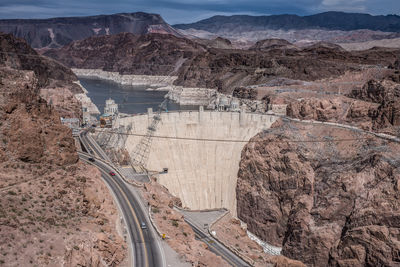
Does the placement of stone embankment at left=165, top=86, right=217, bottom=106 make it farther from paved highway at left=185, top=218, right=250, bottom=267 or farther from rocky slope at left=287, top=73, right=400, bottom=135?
paved highway at left=185, top=218, right=250, bottom=267

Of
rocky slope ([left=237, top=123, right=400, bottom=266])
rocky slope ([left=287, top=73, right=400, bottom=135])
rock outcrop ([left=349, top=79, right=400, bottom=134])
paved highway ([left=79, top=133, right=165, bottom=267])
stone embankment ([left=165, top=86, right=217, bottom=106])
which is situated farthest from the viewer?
stone embankment ([left=165, top=86, right=217, bottom=106])

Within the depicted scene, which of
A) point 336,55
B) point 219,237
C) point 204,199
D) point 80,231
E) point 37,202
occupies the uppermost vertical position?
point 336,55

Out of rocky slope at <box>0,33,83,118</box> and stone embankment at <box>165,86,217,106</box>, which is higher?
rocky slope at <box>0,33,83,118</box>

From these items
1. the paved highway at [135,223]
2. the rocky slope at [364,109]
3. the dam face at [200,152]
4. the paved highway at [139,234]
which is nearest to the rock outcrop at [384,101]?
the rocky slope at [364,109]

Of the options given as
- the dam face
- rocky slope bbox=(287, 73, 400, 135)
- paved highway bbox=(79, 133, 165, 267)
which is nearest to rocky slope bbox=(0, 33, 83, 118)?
the dam face

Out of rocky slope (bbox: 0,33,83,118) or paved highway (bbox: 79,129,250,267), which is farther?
rocky slope (bbox: 0,33,83,118)

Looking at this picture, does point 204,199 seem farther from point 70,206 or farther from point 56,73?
point 56,73

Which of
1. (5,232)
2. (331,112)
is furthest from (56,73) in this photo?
(5,232)

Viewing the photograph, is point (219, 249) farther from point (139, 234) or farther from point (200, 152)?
point (200, 152)
